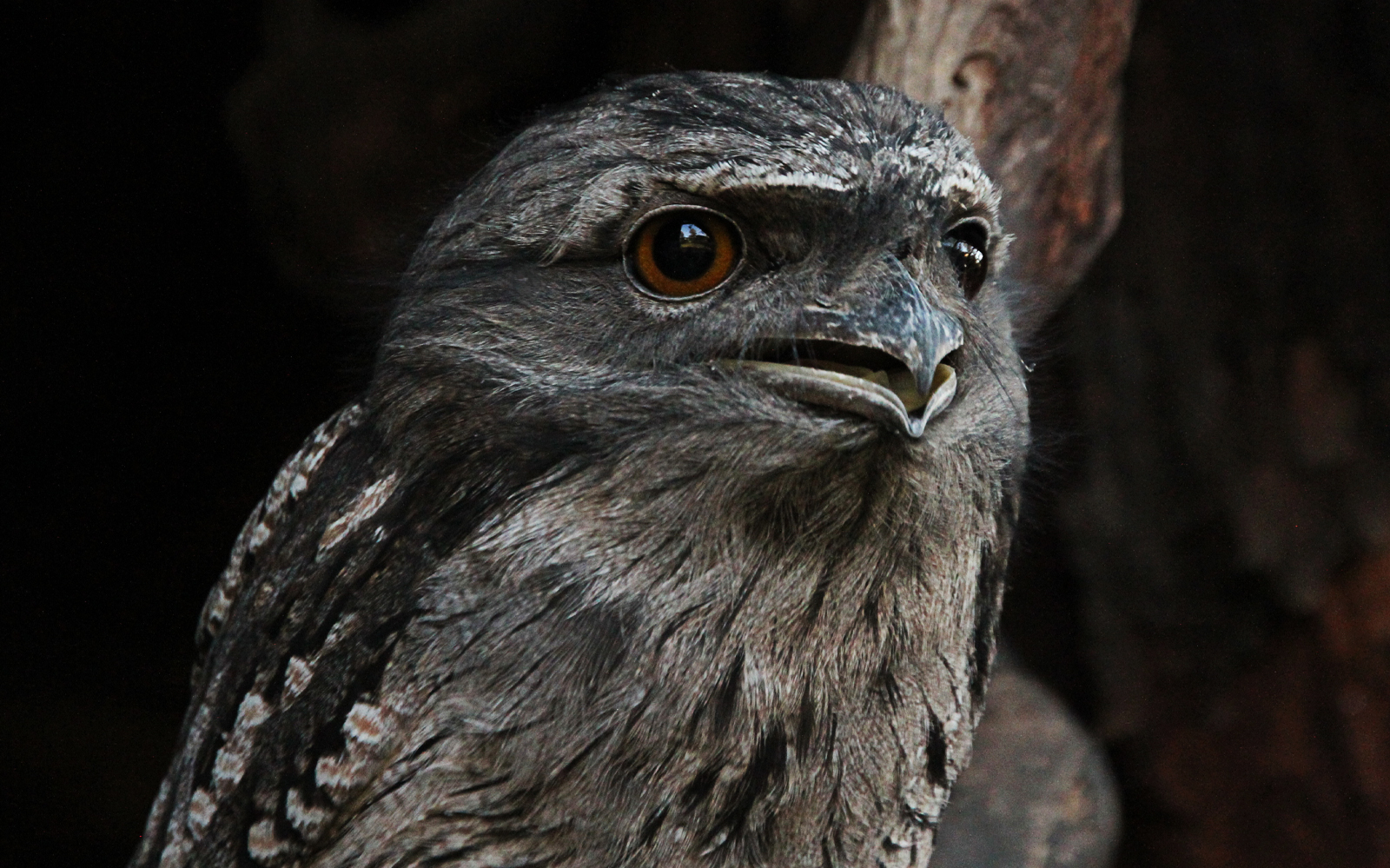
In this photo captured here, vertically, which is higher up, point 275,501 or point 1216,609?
point 275,501

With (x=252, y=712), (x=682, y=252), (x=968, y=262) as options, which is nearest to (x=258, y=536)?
(x=252, y=712)

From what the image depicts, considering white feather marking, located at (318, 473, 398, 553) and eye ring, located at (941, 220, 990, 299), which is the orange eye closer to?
eye ring, located at (941, 220, 990, 299)

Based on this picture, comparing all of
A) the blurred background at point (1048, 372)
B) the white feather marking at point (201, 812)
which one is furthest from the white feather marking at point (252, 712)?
the blurred background at point (1048, 372)

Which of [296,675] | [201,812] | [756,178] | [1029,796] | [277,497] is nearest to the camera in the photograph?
[756,178]

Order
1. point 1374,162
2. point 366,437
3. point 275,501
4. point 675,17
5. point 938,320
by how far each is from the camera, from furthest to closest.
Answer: point 1374,162 < point 675,17 < point 275,501 < point 366,437 < point 938,320

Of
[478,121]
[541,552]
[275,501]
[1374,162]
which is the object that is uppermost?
[478,121]

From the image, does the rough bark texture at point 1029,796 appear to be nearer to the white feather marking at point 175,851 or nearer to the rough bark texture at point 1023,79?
the rough bark texture at point 1023,79

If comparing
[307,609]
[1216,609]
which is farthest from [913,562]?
[1216,609]

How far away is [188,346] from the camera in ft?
12.0

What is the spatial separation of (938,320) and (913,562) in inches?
13.7

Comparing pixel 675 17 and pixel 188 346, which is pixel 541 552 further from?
pixel 188 346

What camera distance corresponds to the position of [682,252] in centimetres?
150

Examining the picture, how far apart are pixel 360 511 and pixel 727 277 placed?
64 centimetres

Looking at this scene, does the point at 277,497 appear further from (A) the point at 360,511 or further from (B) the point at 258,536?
(A) the point at 360,511
